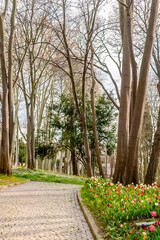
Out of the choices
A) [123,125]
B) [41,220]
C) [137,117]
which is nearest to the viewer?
[41,220]

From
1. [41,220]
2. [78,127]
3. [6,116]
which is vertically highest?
[78,127]

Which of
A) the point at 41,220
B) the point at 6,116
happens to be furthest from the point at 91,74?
the point at 41,220

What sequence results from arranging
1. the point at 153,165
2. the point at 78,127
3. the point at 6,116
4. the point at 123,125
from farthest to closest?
1. the point at 78,127
2. the point at 6,116
3. the point at 153,165
4. the point at 123,125

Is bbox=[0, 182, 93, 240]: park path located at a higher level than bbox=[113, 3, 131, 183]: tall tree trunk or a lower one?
lower

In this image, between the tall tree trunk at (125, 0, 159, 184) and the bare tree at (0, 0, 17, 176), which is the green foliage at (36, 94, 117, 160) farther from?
the tall tree trunk at (125, 0, 159, 184)

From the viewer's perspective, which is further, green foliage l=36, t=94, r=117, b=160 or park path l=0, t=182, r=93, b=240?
green foliage l=36, t=94, r=117, b=160

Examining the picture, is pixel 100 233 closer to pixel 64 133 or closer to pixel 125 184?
pixel 125 184

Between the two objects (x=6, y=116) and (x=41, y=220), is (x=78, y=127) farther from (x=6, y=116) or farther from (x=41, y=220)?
(x=41, y=220)

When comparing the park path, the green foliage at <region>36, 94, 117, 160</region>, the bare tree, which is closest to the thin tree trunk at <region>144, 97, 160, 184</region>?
the park path

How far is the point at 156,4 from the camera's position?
30.2 feet

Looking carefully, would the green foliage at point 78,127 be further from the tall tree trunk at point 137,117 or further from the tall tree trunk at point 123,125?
the tall tree trunk at point 137,117

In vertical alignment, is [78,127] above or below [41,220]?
above

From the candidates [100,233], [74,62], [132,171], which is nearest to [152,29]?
[132,171]

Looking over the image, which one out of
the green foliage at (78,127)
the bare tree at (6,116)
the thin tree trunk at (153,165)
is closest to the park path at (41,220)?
the thin tree trunk at (153,165)
